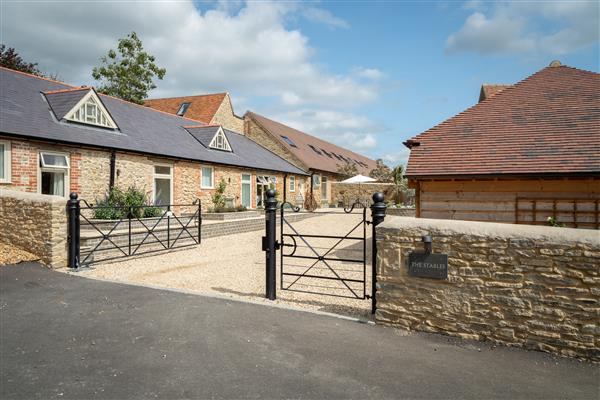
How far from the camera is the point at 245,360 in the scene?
4098 millimetres

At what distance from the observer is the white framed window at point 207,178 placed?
1971 cm

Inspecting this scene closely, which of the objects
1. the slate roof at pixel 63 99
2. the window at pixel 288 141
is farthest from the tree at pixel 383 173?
the slate roof at pixel 63 99

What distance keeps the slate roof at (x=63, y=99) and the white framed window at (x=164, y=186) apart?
14.1 ft

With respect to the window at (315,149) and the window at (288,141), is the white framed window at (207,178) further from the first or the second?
the window at (315,149)

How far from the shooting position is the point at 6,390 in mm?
3441

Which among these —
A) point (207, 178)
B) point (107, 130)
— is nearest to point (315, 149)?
point (207, 178)

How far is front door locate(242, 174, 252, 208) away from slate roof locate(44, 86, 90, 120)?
10.4 m

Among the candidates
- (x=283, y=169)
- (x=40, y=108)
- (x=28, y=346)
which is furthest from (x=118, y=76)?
(x=28, y=346)

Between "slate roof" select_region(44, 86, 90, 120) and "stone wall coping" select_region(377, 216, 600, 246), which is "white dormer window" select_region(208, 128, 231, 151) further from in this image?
"stone wall coping" select_region(377, 216, 600, 246)

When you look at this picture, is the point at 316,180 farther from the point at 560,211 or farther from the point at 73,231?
the point at 73,231

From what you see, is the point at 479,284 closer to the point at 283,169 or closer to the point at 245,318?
the point at 245,318

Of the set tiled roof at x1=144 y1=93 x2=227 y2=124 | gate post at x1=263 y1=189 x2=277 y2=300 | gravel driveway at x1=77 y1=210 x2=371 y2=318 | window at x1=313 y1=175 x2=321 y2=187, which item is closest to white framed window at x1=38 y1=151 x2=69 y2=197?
→ gravel driveway at x1=77 y1=210 x2=371 y2=318

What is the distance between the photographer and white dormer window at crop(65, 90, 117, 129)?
14.6 metres

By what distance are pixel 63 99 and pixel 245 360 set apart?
15185 millimetres
